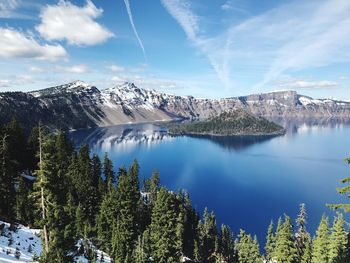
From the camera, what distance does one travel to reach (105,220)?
7406cm

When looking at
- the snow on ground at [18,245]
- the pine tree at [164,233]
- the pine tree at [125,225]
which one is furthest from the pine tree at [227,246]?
the snow on ground at [18,245]

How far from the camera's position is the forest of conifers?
27.9 metres

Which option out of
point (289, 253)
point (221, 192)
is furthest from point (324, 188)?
point (289, 253)

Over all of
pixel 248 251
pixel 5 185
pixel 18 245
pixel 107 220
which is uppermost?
pixel 5 185

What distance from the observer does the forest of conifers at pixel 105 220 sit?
27.9m

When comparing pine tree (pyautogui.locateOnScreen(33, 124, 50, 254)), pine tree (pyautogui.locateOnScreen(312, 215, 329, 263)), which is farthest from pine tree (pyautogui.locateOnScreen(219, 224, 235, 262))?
pine tree (pyautogui.locateOnScreen(33, 124, 50, 254))

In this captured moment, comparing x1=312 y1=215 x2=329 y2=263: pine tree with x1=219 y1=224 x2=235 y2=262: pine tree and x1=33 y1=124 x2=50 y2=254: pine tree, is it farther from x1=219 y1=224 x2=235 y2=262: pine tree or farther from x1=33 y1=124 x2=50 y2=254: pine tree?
x1=33 y1=124 x2=50 y2=254: pine tree

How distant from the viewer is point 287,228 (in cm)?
5994

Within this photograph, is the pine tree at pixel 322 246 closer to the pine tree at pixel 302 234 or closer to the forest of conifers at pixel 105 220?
the forest of conifers at pixel 105 220

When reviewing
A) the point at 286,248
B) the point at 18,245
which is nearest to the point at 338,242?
the point at 286,248

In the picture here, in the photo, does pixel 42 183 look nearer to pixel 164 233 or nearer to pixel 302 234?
pixel 164 233

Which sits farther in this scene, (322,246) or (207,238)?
(207,238)

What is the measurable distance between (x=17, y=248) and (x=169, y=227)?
915 inches

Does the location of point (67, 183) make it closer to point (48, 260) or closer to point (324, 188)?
point (48, 260)
